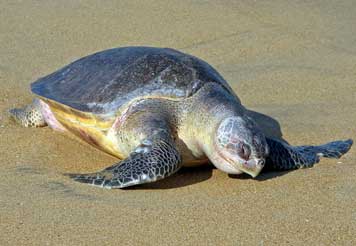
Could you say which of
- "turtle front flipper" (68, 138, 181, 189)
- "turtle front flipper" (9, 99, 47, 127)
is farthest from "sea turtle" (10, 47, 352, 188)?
"turtle front flipper" (9, 99, 47, 127)

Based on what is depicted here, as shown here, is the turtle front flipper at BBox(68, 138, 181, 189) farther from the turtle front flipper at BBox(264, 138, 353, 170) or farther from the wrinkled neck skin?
the turtle front flipper at BBox(264, 138, 353, 170)

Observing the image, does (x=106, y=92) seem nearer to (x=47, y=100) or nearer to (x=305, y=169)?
(x=47, y=100)

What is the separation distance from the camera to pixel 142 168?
4.49 meters

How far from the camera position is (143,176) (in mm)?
4438

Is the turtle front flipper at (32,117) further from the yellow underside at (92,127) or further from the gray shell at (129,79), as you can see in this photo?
the yellow underside at (92,127)

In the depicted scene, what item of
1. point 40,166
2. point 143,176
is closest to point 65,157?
point 40,166

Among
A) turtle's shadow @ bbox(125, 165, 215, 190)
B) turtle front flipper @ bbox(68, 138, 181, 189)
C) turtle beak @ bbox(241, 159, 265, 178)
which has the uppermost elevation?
turtle beak @ bbox(241, 159, 265, 178)

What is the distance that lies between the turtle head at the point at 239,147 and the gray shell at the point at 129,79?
515 mm

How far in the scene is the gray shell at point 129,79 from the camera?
507 cm

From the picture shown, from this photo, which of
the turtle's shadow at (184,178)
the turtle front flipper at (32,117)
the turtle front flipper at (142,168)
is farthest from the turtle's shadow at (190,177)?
the turtle front flipper at (32,117)

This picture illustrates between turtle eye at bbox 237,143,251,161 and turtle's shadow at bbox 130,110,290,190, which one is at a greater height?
turtle eye at bbox 237,143,251,161

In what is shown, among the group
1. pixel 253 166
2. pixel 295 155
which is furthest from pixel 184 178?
pixel 295 155

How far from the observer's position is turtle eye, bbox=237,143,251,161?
4500mm

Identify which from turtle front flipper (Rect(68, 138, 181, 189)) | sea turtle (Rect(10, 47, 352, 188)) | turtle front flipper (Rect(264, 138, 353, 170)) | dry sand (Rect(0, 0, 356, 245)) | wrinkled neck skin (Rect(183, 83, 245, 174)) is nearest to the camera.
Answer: dry sand (Rect(0, 0, 356, 245))
